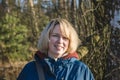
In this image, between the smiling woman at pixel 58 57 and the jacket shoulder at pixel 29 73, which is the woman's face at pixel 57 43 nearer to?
the smiling woman at pixel 58 57

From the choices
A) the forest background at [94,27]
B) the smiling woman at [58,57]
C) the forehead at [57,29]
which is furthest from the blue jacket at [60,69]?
the forest background at [94,27]

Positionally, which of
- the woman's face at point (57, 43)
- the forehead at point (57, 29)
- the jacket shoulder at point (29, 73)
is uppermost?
the forehead at point (57, 29)

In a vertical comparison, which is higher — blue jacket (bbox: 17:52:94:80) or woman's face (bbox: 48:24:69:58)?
woman's face (bbox: 48:24:69:58)

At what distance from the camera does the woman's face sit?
301 centimetres

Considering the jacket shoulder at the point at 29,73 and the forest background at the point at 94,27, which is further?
the forest background at the point at 94,27

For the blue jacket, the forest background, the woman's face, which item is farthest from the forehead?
the forest background

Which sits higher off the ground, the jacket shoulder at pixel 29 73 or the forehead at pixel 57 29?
the forehead at pixel 57 29

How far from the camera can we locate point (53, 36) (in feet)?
9.91

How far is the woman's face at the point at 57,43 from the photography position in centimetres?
301

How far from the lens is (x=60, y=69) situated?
119 inches

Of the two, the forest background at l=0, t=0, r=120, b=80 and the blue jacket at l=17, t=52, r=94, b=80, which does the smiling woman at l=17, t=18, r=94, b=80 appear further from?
the forest background at l=0, t=0, r=120, b=80

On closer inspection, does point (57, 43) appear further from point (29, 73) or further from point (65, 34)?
point (29, 73)

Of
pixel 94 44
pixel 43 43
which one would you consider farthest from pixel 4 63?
pixel 43 43

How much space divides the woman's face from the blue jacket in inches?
2.0
